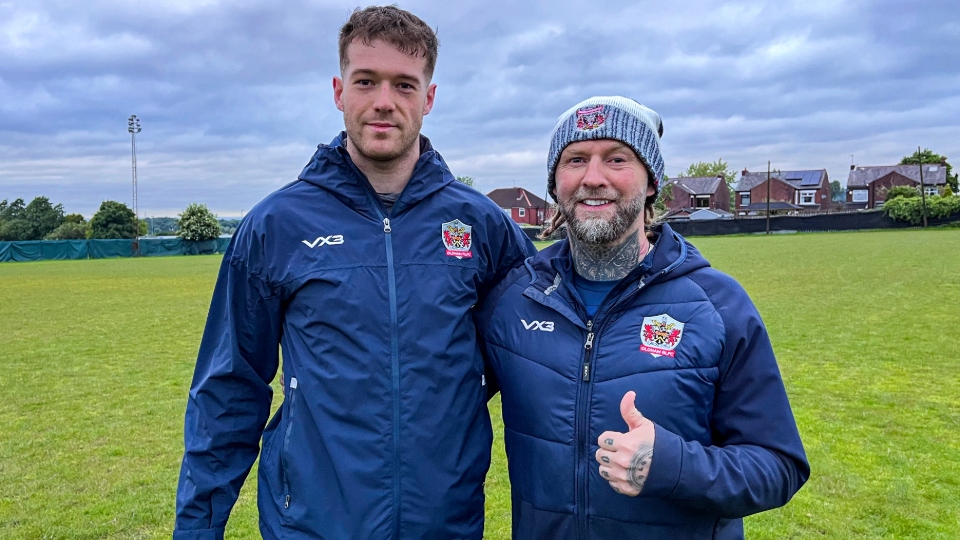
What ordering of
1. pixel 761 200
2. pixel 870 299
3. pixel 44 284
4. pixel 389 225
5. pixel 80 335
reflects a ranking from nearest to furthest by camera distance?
pixel 389 225
pixel 80 335
pixel 870 299
pixel 44 284
pixel 761 200

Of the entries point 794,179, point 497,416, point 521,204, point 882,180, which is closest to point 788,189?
point 794,179

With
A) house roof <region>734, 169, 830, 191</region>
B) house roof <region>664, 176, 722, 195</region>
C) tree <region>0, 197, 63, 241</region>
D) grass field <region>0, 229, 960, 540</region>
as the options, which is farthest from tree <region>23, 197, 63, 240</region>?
house roof <region>734, 169, 830, 191</region>

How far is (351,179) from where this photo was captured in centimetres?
264

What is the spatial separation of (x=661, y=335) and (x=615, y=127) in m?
0.74

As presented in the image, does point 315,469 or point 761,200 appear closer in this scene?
point 315,469

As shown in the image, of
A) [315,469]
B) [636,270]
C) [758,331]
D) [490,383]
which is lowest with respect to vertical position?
[315,469]

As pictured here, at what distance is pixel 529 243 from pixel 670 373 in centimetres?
112

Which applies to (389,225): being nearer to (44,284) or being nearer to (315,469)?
(315,469)

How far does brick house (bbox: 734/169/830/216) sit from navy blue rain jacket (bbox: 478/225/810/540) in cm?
10317

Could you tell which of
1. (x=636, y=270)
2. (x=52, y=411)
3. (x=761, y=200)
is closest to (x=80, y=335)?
(x=52, y=411)

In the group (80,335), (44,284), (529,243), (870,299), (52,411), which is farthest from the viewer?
(44,284)

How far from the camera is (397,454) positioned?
7.91 ft

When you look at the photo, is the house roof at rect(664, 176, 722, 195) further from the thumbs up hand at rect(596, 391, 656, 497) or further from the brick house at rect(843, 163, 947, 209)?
the thumbs up hand at rect(596, 391, 656, 497)

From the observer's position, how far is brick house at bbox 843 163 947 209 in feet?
305
